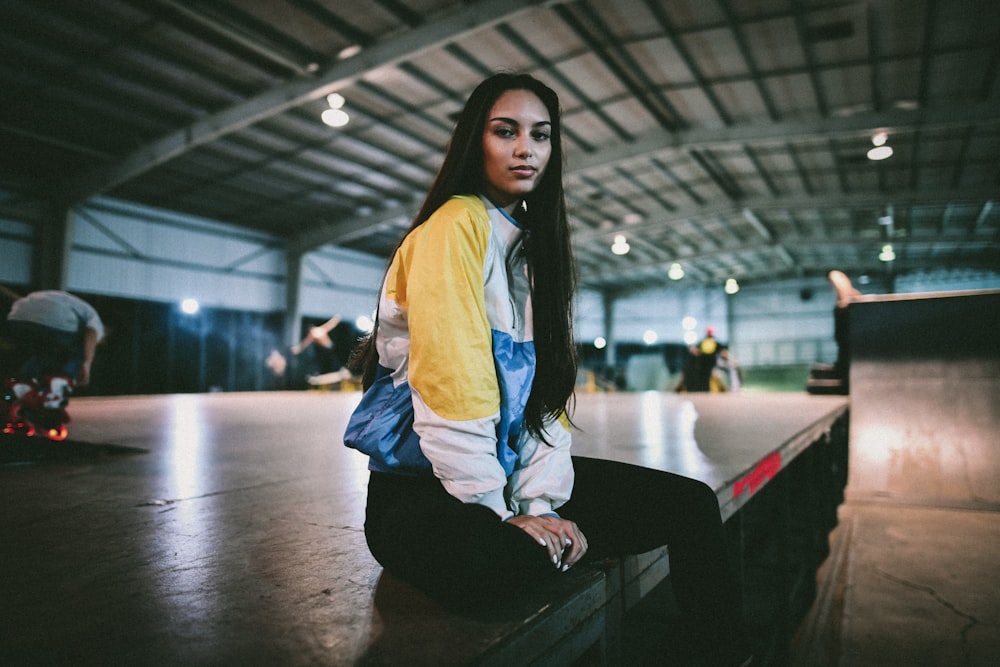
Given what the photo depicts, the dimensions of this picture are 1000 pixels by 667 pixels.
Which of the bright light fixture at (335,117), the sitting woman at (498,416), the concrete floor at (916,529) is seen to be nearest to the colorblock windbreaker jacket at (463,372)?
the sitting woman at (498,416)

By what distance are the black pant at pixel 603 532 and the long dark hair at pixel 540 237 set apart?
0.24 meters

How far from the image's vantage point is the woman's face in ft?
4.27

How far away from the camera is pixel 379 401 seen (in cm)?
122

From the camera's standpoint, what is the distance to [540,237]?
1.42 metres

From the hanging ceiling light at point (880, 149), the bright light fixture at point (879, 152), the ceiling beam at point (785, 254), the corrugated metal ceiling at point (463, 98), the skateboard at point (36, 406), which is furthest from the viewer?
the ceiling beam at point (785, 254)

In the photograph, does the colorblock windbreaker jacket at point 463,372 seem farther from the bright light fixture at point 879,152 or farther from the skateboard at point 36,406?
the bright light fixture at point 879,152

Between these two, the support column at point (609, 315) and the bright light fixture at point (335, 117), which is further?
the support column at point (609, 315)

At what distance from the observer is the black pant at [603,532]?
980 mm

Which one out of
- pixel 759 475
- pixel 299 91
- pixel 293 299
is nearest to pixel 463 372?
pixel 759 475

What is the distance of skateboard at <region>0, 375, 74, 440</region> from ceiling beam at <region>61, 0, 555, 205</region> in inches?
252

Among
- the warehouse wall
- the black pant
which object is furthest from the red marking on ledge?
the warehouse wall

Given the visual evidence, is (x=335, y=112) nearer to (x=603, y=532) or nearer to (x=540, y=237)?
(x=540, y=237)

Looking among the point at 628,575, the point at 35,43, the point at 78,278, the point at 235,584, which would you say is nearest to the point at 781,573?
the point at 628,575

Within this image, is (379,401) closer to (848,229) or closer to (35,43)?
(35,43)
